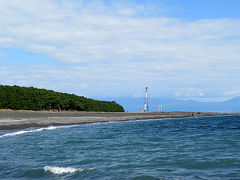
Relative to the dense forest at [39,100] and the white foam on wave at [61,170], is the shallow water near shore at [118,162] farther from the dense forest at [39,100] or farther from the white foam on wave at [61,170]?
the dense forest at [39,100]

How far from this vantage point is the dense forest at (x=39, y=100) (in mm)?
62562

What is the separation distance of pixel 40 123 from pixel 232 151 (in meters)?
31.9

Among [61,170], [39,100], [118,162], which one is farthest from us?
[39,100]

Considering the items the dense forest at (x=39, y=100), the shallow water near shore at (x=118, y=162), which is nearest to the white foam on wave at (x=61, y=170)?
the shallow water near shore at (x=118, y=162)

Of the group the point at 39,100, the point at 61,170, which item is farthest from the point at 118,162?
the point at 39,100

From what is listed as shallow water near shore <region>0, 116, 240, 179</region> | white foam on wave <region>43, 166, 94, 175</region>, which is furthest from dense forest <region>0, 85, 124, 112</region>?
white foam on wave <region>43, 166, 94, 175</region>

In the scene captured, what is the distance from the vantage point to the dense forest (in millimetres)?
62562

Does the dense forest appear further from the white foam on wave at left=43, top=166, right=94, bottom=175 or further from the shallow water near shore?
the white foam on wave at left=43, top=166, right=94, bottom=175

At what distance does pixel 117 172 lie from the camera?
1418cm

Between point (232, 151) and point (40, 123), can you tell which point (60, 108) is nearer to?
point (40, 123)

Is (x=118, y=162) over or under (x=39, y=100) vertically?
under

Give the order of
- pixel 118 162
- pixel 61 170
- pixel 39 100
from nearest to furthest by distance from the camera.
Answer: pixel 61 170, pixel 118 162, pixel 39 100

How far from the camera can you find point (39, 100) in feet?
228

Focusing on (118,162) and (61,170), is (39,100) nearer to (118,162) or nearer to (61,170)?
(118,162)
